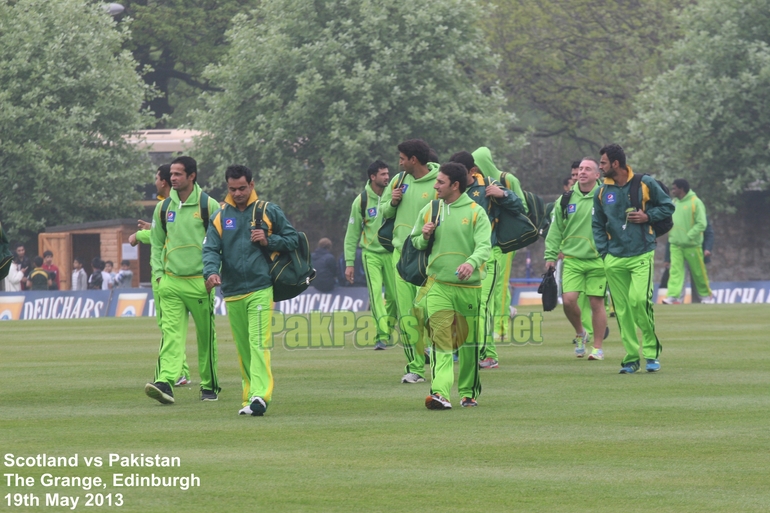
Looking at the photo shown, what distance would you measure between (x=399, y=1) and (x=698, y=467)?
1351 inches

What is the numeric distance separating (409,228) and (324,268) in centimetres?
1854

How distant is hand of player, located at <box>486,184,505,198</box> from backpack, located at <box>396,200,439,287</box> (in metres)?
2.06

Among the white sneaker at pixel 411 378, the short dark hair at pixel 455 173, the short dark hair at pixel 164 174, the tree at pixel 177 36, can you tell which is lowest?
the white sneaker at pixel 411 378

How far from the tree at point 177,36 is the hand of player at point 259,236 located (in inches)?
1621

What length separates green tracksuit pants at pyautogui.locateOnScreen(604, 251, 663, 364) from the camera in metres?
14.6

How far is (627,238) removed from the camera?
14.6 m

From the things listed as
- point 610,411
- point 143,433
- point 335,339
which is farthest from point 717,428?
point 335,339

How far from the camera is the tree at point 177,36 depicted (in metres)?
53.0

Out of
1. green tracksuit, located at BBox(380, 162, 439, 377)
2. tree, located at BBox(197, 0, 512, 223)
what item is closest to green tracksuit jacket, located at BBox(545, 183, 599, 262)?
green tracksuit, located at BBox(380, 162, 439, 377)

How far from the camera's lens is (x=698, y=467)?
8773 mm

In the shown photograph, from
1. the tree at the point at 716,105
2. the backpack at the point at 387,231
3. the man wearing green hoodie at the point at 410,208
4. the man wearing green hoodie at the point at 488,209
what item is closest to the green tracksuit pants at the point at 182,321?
the man wearing green hoodie at the point at 410,208

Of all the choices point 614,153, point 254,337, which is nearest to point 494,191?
point 614,153

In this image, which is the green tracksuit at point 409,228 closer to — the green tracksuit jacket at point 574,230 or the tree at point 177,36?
the green tracksuit jacket at point 574,230

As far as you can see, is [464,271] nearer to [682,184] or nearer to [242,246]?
[242,246]
